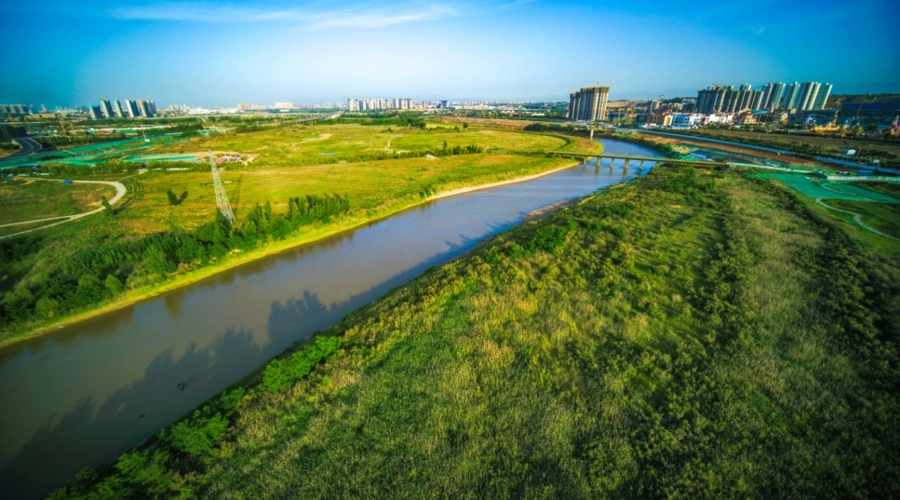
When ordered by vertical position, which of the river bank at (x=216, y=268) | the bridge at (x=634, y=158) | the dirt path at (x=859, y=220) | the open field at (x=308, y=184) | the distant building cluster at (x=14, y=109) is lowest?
the river bank at (x=216, y=268)

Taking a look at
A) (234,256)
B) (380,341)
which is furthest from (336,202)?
(380,341)

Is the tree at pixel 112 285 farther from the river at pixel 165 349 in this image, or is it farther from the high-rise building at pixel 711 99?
the high-rise building at pixel 711 99

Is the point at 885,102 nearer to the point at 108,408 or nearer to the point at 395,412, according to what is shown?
the point at 395,412

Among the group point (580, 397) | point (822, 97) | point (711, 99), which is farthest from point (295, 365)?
point (822, 97)

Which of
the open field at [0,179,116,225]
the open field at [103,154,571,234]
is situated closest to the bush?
the open field at [103,154,571,234]

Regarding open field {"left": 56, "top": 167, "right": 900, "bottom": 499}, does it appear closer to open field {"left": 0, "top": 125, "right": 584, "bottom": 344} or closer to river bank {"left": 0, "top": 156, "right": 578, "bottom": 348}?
river bank {"left": 0, "top": 156, "right": 578, "bottom": 348}

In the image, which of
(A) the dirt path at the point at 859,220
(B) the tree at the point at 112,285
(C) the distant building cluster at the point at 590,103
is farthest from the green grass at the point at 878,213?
(C) the distant building cluster at the point at 590,103
